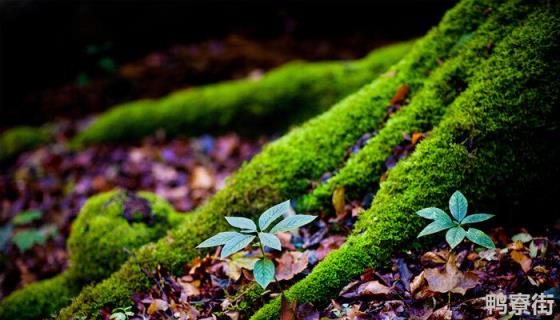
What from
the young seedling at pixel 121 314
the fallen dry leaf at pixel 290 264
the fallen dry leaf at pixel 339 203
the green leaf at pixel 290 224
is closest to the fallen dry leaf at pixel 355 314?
the fallen dry leaf at pixel 290 264

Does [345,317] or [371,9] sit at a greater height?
[371,9]

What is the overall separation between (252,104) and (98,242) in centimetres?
346

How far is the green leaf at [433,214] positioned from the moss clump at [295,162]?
0.91 meters

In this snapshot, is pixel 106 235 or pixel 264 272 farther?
pixel 106 235

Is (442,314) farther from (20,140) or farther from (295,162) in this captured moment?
(20,140)

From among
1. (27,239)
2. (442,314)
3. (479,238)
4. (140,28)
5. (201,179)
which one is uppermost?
(140,28)

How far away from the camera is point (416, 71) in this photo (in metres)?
2.93

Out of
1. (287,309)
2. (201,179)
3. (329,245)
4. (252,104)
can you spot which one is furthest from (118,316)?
(252,104)

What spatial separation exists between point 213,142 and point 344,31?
4.34 m

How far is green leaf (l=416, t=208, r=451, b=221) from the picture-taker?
1.93 m

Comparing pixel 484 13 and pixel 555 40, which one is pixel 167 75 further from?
pixel 555 40

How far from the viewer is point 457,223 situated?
1.92 m

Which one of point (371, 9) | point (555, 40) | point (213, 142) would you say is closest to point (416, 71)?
point (555, 40)

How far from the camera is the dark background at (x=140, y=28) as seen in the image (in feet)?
25.0
